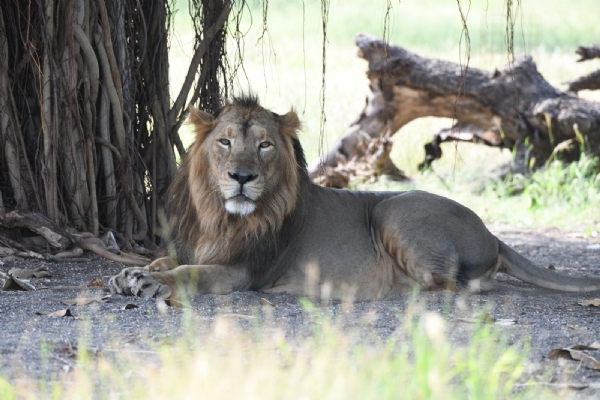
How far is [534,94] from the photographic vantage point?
970 cm

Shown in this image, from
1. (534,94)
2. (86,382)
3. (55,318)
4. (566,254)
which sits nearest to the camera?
(86,382)

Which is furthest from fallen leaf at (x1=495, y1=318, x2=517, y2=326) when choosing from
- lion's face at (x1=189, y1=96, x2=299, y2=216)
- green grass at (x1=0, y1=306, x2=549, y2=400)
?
lion's face at (x1=189, y1=96, x2=299, y2=216)

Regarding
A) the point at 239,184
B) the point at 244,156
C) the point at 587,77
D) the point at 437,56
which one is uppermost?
the point at 437,56

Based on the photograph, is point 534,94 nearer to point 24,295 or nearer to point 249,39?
point 24,295

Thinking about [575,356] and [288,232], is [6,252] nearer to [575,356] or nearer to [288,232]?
[288,232]

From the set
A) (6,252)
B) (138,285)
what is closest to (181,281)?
(138,285)

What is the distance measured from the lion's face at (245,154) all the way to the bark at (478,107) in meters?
4.64

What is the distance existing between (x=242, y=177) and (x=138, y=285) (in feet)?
2.30

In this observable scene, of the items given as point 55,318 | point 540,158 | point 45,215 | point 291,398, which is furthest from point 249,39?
point 291,398

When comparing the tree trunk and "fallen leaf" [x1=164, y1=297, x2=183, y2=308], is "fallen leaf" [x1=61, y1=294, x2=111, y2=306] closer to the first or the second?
"fallen leaf" [x1=164, y1=297, x2=183, y2=308]

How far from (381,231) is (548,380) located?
2.42 metres

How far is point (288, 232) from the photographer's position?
4.86 m

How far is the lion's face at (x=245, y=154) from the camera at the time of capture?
176 inches

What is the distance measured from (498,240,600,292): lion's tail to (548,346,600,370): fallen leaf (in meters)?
1.90
